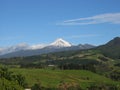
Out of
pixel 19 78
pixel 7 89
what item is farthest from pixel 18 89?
pixel 19 78

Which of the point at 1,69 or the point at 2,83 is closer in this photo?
the point at 2,83

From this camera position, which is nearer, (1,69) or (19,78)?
(1,69)

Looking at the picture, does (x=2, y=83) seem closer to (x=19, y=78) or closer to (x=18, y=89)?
(x=18, y=89)

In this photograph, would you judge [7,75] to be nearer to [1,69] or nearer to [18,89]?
[1,69]

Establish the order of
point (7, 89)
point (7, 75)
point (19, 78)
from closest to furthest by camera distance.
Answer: point (7, 89) → point (7, 75) → point (19, 78)

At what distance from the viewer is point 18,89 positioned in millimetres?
136625

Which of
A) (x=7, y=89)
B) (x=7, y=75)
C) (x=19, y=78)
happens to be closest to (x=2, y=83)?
(x=7, y=89)

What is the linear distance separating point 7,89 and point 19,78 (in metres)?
63.1

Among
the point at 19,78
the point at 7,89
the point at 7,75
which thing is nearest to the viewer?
the point at 7,89

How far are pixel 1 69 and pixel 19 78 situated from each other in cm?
2343

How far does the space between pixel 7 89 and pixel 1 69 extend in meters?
42.4

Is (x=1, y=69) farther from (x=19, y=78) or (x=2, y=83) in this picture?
(x=2, y=83)

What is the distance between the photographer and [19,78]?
7766 inches

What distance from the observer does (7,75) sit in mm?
173250
